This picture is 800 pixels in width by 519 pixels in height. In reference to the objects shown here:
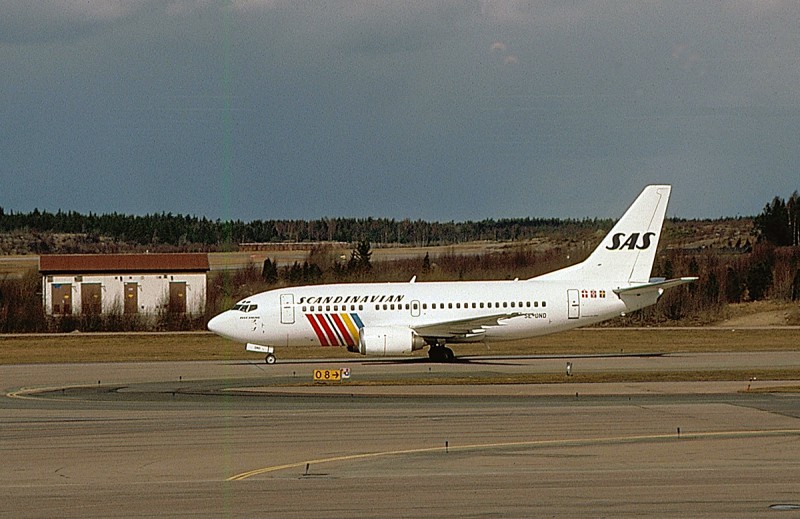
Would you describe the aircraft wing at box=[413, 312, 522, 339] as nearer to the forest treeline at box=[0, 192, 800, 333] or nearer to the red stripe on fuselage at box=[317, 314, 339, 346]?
the red stripe on fuselage at box=[317, 314, 339, 346]

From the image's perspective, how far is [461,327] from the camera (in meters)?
47.6

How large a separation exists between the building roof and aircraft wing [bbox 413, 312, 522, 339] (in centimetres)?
4503

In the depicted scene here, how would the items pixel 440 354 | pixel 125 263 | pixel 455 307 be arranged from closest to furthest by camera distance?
pixel 455 307
pixel 440 354
pixel 125 263

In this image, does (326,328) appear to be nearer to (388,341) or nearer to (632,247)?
(388,341)

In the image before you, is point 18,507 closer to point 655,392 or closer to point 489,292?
point 655,392

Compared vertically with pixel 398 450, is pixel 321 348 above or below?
above

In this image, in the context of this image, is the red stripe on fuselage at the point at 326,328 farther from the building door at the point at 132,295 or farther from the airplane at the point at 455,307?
the building door at the point at 132,295

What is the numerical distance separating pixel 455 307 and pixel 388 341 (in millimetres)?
3354

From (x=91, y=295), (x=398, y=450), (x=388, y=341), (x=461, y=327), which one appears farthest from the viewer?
(x=91, y=295)

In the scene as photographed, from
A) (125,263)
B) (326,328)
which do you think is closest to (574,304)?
(326,328)

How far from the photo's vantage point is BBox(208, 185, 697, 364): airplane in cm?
4788

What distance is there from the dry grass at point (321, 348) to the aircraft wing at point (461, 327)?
17.5 ft

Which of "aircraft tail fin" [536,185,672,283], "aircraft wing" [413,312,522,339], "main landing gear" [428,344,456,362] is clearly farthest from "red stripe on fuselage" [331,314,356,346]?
"aircraft tail fin" [536,185,672,283]

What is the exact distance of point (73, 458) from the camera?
74.1 feet
